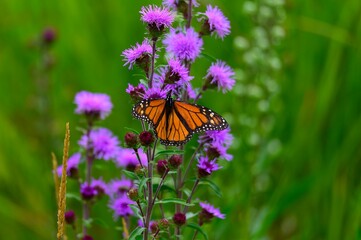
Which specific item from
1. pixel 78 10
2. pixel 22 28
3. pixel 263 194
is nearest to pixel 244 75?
pixel 263 194

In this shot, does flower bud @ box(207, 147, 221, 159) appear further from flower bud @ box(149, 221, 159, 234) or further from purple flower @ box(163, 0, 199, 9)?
purple flower @ box(163, 0, 199, 9)

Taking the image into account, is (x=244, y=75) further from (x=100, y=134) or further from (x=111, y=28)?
(x=100, y=134)

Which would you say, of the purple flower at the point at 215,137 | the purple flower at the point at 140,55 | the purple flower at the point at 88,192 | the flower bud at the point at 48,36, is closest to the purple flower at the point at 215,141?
the purple flower at the point at 215,137

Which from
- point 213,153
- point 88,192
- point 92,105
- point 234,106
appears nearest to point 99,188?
point 88,192

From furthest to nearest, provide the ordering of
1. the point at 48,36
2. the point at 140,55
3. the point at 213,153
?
the point at 48,36 < the point at 213,153 < the point at 140,55

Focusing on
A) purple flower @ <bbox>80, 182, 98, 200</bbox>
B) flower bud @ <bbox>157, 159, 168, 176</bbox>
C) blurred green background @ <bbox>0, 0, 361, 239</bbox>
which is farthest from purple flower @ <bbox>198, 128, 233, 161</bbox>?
blurred green background @ <bbox>0, 0, 361, 239</bbox>

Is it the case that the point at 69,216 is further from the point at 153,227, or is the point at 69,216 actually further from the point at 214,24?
the point at 214,24

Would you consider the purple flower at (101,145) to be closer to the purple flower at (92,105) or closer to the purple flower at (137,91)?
the purple flower at (92,105)
